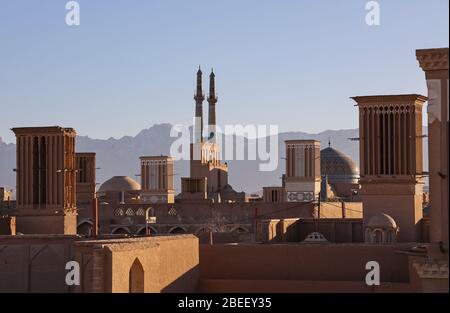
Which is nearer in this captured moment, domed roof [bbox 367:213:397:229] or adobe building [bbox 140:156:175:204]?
domed roof [bbox 367:213:397:229]

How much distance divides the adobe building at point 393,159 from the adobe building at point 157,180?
1062 inches

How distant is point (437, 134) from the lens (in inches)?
769

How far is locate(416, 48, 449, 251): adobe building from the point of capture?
1552 cm

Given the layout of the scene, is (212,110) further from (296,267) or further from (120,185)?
(296,267)

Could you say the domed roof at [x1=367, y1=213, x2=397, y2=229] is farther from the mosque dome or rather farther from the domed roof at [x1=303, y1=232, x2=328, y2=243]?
the mosque dome

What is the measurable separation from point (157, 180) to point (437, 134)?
44227mm

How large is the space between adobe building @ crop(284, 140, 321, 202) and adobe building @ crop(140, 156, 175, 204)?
28.3 feet

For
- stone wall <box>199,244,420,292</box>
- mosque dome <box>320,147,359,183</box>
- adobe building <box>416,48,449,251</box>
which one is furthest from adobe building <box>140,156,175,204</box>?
adobe building <box>416,48,449,251</box>

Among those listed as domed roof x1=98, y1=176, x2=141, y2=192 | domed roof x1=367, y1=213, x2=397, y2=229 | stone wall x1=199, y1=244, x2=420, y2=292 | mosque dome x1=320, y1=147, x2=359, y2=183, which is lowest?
stone wall x1=199, y1=244, x2=420, y2=292

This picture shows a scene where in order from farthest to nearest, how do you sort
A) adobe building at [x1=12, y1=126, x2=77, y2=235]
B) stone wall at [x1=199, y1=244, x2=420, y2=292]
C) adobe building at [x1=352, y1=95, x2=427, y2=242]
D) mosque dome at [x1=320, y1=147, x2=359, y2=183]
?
1. mosque dome at [x1=320, y1=147, x2=359, y2=183]
2. adobe building at [x1=12, y1=126, x2=77, y2=235]
3. adobe building at [x1=352, y1=95, x2=427, y2=242]
4. stone wall at [x1=199, y1=244, x2=420, y2=292]

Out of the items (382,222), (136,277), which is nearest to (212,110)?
(382,222)

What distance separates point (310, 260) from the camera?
26.9 m

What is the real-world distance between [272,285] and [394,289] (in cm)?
323

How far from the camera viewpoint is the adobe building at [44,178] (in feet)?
126
